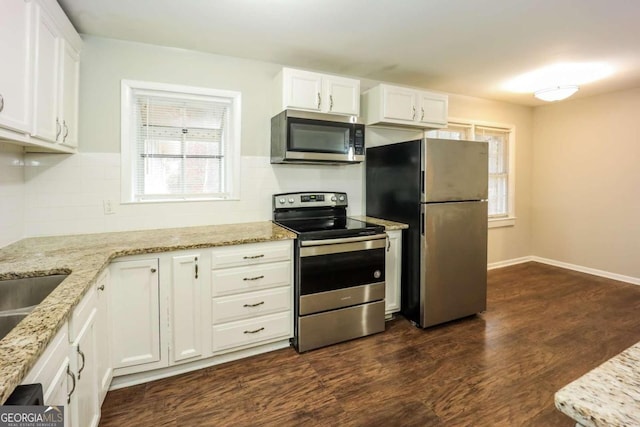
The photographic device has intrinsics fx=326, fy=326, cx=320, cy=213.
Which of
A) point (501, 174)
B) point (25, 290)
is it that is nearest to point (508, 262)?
point (501, 174)

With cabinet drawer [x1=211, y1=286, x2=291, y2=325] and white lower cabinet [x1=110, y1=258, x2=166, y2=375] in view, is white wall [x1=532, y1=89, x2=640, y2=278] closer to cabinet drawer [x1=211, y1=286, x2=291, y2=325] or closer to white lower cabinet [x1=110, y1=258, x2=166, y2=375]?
cabinet drawer [x1=211, y1=286, x2=291, y2=325]

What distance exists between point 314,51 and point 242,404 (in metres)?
2.72

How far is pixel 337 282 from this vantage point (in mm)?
2590

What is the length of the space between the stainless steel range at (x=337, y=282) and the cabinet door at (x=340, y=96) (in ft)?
3.42

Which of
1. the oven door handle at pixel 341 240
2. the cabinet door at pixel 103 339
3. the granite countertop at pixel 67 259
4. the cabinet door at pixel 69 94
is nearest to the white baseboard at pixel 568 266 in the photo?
the oven door handle at pixel 341 240

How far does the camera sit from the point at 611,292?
12.5ft

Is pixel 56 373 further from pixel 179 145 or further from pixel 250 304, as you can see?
pixel 179 145

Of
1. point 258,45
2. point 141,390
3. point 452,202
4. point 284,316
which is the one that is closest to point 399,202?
point 452,202

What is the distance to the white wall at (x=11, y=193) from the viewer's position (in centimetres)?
200

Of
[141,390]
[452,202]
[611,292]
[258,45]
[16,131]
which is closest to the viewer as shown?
[16,131]

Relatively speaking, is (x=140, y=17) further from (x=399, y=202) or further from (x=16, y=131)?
(x=399, y=202)

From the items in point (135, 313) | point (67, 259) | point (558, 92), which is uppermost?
point (558, 92)

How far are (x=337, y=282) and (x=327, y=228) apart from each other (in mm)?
442
